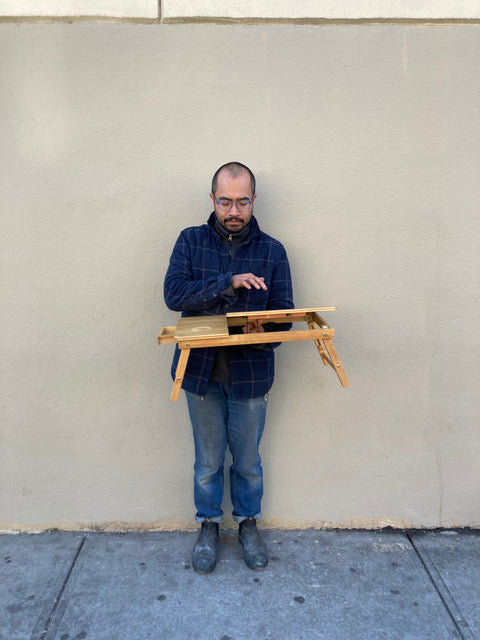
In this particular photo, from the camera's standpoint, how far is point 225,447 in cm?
263

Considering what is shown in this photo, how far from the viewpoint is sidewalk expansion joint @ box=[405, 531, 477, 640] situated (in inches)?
85.2

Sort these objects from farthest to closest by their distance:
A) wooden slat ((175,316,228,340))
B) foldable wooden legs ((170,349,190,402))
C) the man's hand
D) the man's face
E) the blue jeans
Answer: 1. the blue jeans
2. the man's face
3. the man's hand
4. foldable wooden legs ((170,349,190,402))
5. wooden slat ((175,316,228,340))

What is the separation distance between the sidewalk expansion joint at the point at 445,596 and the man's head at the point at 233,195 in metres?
2.03

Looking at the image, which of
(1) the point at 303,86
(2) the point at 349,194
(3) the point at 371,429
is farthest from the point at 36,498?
(1) the point at 303,86

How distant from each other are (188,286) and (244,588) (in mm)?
1516

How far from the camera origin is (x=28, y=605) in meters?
2.31

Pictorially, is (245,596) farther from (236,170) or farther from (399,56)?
(399,56)

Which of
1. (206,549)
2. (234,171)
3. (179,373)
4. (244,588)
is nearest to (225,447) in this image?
(206,549)

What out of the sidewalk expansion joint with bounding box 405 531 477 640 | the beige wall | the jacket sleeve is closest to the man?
the jacket sleeve

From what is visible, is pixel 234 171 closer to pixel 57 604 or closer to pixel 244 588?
pixel 244 588

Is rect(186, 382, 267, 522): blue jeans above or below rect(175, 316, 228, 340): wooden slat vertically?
below

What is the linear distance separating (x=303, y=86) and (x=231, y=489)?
2233 mm

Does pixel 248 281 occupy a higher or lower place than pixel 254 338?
higher

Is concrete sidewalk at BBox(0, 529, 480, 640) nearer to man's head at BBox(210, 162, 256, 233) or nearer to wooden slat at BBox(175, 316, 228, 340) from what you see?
wooden slat at BBox(175, 316, 228, 340)
